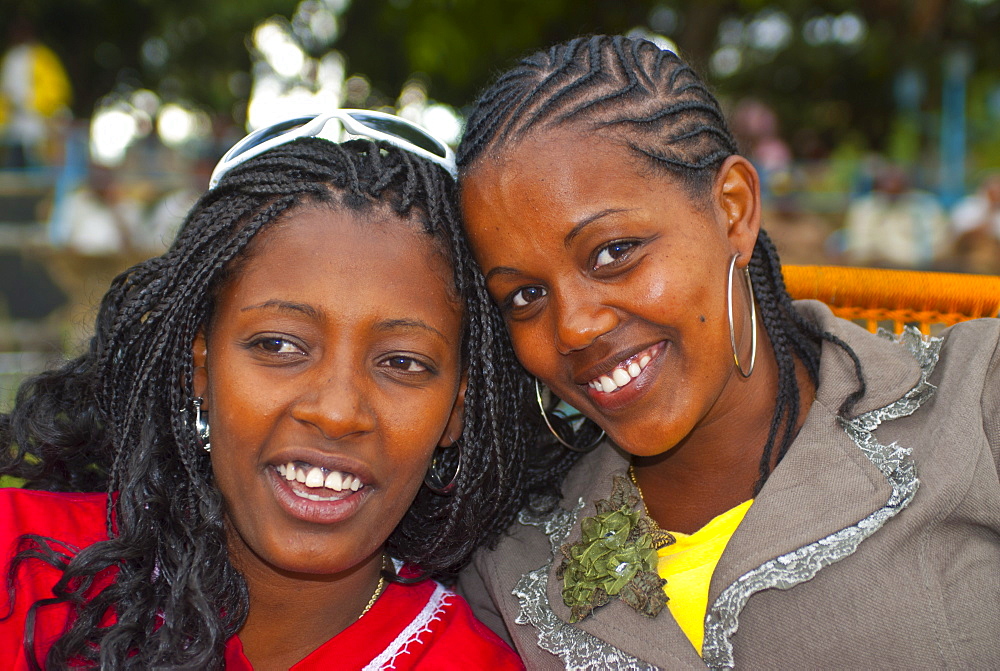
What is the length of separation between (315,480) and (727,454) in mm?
1045

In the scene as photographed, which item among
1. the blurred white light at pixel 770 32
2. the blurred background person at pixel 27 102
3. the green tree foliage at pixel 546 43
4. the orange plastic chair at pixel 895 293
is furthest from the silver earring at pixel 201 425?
the blurred white light at pixel 770 32

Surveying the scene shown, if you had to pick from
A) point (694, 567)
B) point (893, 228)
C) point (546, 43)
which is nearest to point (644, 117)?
point (694, 567)

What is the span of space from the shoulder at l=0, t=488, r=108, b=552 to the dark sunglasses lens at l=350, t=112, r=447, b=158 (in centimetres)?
121

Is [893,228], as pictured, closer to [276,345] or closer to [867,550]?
[867,550]

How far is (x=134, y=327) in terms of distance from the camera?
89.3 inches

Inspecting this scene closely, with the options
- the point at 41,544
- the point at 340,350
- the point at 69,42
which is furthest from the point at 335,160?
the point at 69,42

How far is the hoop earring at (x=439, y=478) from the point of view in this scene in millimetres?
2393

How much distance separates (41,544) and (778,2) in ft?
47.1

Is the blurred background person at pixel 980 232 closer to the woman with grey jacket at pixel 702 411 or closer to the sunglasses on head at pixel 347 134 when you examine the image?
the woman with grey jacket at pixel 702 411

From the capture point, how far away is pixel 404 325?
80.0 inches

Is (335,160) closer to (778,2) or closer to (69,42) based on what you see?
(778,2)

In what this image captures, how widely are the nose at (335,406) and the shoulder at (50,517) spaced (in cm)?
67

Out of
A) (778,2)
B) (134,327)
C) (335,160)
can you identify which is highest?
(335,160)

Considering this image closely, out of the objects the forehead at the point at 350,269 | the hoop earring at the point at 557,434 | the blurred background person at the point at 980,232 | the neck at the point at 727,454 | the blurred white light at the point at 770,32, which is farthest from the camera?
the blurred white light at the point at 770,32
